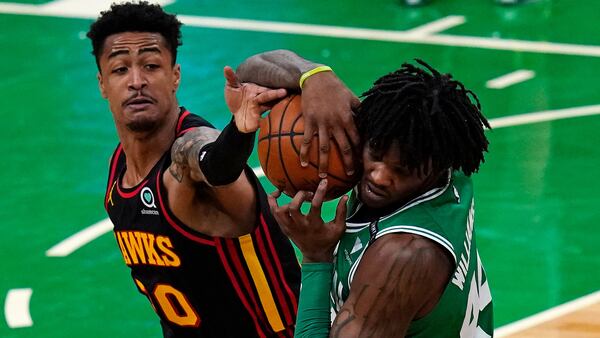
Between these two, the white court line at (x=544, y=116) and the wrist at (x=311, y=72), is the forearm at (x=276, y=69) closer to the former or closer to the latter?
the wrist at (x=311, y=72)

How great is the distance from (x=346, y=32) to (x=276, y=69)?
9064mm

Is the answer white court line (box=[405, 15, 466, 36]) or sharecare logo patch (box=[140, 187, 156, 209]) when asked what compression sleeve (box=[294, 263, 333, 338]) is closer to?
sharecare logo patch (box=[140, 187, 156, 209])

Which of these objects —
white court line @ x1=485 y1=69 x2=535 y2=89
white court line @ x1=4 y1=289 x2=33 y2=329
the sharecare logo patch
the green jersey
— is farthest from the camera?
white court line @ x1=485 y1=69 x2=535 y2=89

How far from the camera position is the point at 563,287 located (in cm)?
787

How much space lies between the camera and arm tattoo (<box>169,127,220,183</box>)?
509 cm

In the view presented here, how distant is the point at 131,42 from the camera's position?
18.7 ft

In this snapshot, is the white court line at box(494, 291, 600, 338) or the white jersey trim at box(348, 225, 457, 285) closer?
the white jersey trim at box(348, 225, 457, 285)

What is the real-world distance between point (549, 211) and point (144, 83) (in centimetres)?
429

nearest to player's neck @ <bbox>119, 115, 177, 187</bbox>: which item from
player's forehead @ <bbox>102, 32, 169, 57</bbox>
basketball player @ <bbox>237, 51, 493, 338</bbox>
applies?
player's forehead @ <bbox>102, 32, 169, 57</bbox>

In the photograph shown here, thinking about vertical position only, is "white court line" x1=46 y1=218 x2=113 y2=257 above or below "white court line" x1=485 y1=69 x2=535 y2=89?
above

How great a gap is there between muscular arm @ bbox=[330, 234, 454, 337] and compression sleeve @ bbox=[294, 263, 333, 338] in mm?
216

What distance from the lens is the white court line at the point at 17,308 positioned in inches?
300

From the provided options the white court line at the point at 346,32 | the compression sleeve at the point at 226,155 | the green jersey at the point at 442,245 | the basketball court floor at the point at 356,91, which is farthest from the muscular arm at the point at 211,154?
the white court line at the point at 346,32

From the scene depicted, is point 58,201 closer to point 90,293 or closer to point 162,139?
point 90,293
